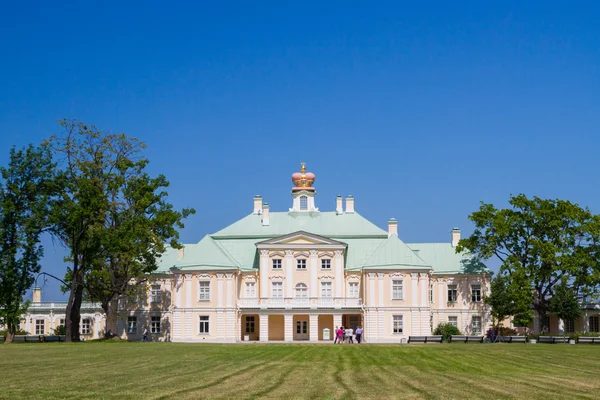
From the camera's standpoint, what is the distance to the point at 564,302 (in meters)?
61.3

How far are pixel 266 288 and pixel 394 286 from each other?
31.7 ft

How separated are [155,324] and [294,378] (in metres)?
47.2

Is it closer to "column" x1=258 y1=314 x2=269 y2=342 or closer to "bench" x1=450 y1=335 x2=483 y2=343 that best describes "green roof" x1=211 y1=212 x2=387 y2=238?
"column" x1=258 y1=314 x2=269 y2=342

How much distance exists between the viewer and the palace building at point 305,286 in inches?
2448

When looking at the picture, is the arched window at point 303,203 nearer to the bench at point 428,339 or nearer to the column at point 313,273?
the column at point 313,273

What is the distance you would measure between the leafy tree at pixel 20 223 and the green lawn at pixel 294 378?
23.6m

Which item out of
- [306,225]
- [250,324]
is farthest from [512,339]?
[306,225]

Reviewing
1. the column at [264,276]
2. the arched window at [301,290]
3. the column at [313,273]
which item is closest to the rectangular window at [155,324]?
the column at [264,276]

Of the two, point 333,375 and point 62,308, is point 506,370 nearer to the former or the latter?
point 333,375

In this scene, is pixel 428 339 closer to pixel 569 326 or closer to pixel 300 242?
pixel 300 242

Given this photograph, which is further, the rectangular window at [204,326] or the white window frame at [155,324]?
the white window frame at [155,324]

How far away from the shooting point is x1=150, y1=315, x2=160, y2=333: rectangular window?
214ft

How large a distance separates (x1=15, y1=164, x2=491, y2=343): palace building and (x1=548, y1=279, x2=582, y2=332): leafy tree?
6644mm

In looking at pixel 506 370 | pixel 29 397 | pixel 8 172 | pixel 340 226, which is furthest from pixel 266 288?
pixel 29 397
